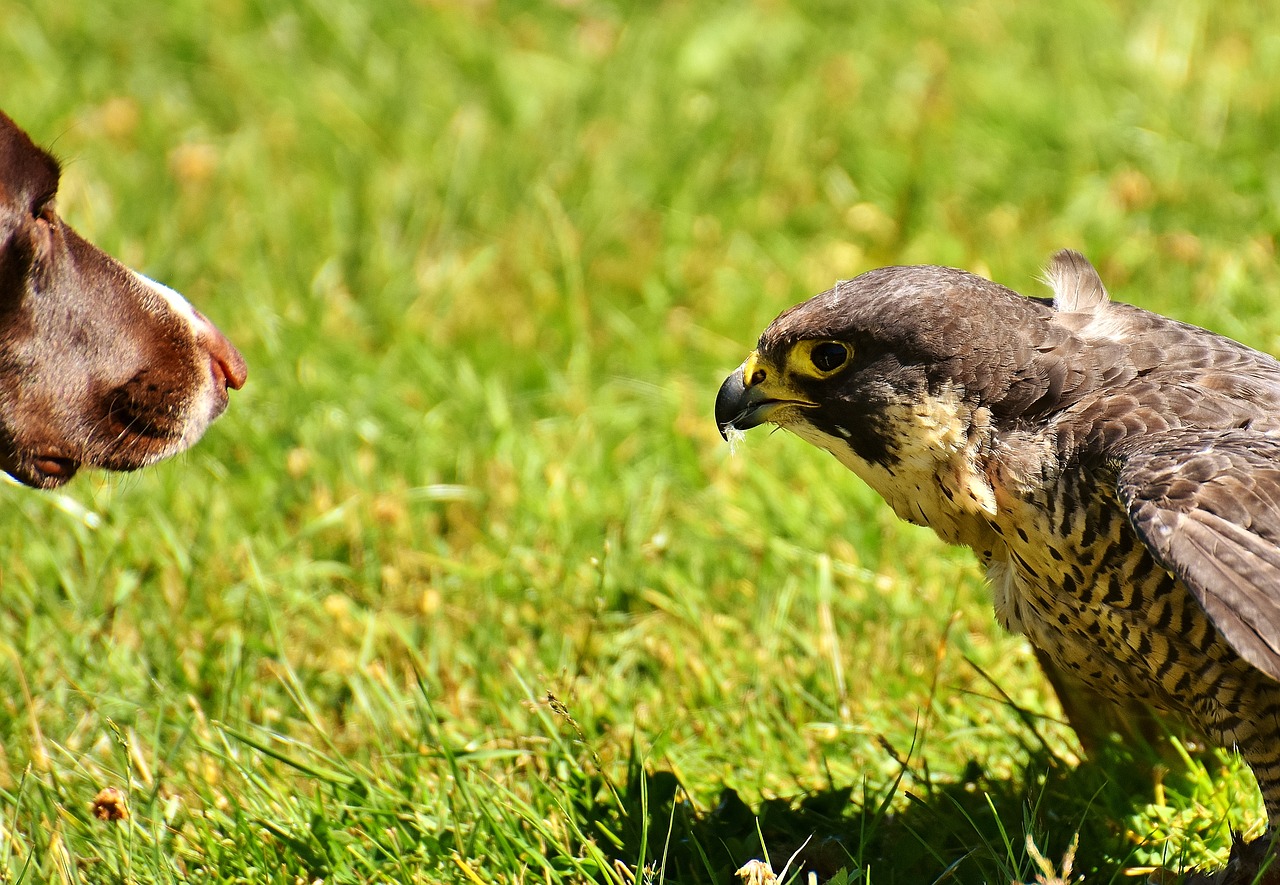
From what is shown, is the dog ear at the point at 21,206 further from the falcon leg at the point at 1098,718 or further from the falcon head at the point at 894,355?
the falcon leg at the point at 1098,718

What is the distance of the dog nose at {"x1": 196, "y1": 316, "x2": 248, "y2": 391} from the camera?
3.55 m

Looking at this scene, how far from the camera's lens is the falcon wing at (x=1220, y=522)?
266 cm

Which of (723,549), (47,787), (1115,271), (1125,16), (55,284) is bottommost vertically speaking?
(47,787)

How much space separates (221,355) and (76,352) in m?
0.40

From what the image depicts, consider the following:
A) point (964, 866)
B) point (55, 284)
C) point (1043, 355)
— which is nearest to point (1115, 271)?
point (1043, 355)

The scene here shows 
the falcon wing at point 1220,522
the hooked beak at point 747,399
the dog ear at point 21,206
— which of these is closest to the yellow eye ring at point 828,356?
the hooked beak at point 747,399

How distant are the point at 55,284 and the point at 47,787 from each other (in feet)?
3.65

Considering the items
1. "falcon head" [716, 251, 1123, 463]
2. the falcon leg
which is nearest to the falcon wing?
"falcon head" [716, 251, 1123, 463]

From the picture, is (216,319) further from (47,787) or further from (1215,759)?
(1215,759)

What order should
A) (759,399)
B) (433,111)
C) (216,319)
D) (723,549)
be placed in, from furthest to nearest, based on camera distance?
(433,111) → (216,319) → (723,549) → (759,399)

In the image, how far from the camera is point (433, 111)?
21.7ft

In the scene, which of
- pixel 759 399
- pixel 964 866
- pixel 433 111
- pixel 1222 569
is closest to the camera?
pixel 1222 569

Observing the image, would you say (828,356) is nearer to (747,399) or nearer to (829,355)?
(829,355)

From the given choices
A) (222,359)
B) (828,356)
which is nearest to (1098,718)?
(828,356)
